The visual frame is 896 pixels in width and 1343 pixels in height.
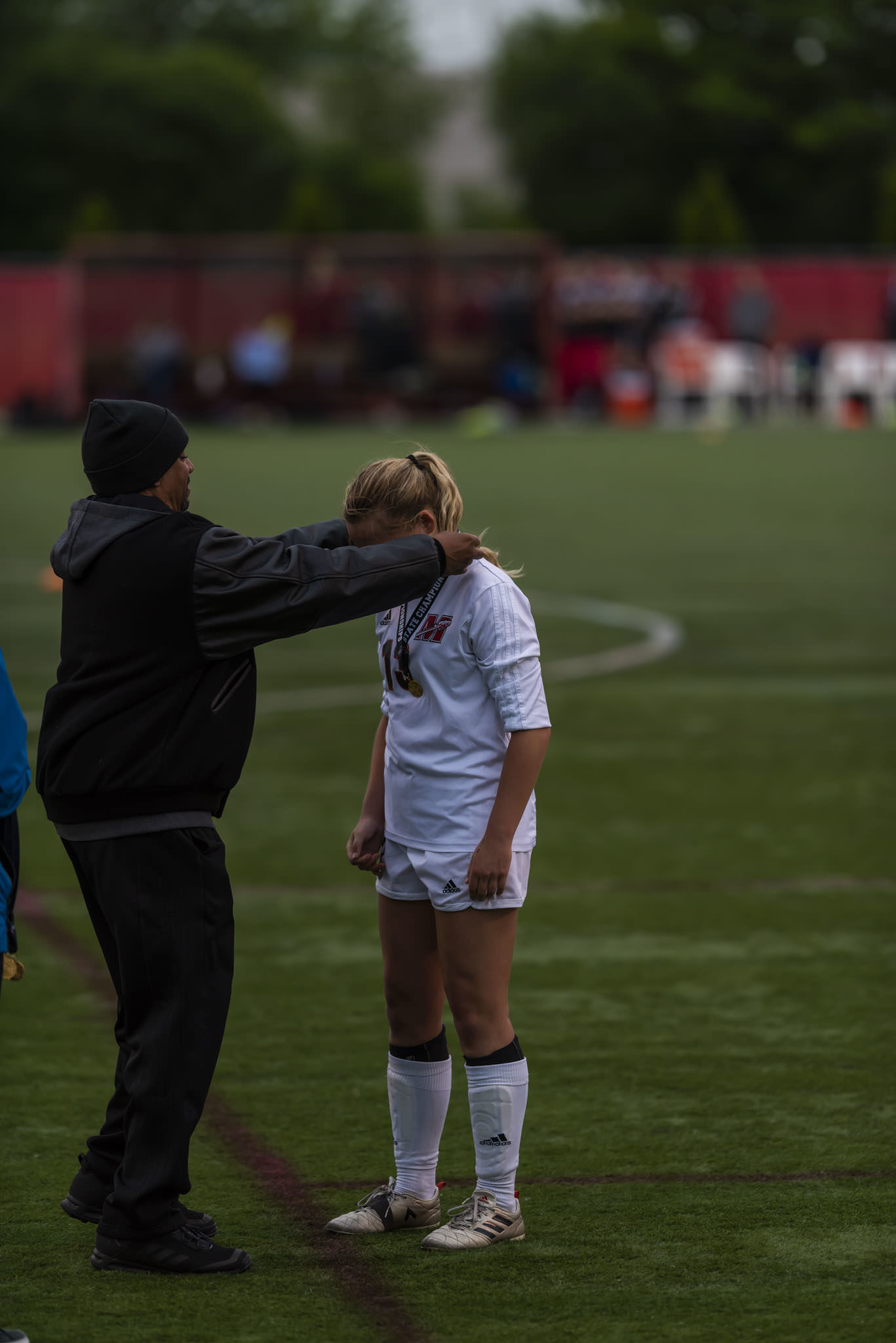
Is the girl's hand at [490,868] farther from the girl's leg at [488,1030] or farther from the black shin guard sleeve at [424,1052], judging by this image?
the black shin guard sleeve at [424,1052]

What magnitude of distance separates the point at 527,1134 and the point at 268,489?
19968 mm

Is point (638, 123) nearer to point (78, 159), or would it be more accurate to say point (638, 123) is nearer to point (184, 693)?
point (78, 159)

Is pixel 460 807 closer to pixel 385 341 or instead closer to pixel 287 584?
pixel 287 584

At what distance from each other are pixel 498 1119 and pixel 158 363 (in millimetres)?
37790

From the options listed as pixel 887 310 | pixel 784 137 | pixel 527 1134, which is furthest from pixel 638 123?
pixel 527 1134

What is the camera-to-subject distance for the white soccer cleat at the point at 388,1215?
4.34 metres

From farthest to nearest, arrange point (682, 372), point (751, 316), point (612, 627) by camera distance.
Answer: point (751, 316), point (682, 372), point (612, 627)

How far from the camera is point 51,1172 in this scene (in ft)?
15.4

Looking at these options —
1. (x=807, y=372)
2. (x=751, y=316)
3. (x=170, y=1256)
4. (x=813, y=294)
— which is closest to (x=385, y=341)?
(x=751, y=316)

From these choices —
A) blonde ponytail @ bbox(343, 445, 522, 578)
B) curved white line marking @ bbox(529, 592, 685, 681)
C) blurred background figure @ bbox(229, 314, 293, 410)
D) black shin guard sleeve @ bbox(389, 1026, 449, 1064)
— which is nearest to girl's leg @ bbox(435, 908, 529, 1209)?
black shin guard sleeve @ bbox(389, 1026, 449, 1064)

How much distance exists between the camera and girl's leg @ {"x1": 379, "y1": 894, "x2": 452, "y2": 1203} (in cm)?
431

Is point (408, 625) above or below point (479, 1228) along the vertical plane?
above

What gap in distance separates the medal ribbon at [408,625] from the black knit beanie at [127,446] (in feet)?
1.84

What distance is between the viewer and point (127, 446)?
4004 millimetres
